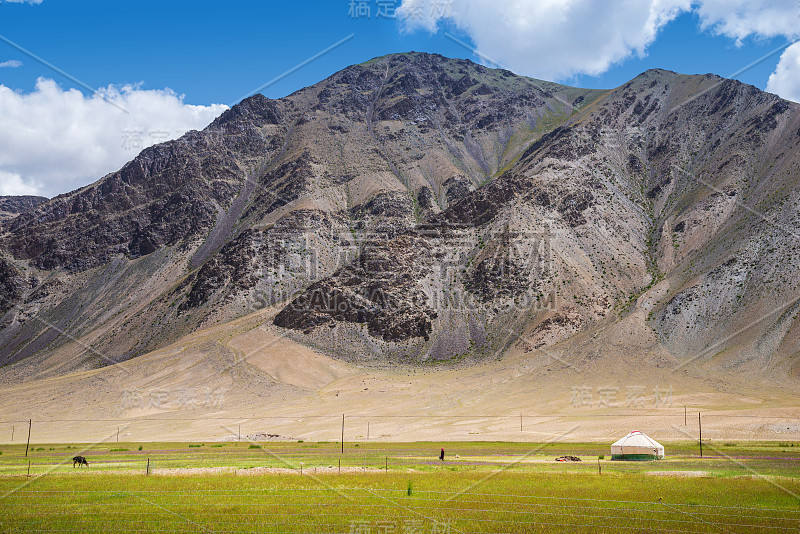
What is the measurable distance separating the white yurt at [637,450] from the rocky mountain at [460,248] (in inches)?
2183

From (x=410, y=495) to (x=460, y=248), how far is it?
113 metres

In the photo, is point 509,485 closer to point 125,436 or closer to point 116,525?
point 116,525

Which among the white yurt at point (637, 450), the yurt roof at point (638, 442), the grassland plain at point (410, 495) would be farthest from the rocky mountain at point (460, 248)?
the grassland plain at point (410, 495)

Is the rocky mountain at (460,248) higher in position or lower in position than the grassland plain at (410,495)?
higher

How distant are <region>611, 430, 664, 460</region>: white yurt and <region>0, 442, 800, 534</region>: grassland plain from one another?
1.11 meters

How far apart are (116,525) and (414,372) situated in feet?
299

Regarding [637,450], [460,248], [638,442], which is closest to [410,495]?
[637,450]

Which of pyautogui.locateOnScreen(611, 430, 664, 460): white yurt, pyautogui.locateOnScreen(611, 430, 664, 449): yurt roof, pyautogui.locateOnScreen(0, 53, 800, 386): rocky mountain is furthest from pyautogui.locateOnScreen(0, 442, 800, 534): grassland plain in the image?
pyautogui.locateOnScreen(0, 53, 800, 386): rocky mountain

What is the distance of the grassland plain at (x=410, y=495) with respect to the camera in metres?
19.6

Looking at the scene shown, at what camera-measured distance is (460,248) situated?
13650cm

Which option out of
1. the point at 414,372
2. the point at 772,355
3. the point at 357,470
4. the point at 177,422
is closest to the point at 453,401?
the point at 414,372

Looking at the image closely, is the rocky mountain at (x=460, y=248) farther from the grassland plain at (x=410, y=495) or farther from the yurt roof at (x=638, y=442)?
the grassland plain at (x=410, y=495)

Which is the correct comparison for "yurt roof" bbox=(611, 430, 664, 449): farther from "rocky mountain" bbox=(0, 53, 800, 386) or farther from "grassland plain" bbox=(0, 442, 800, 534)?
"rocky mountain" bbox=(0, 53, 800, 386)

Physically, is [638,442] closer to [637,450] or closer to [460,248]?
[637,450]
